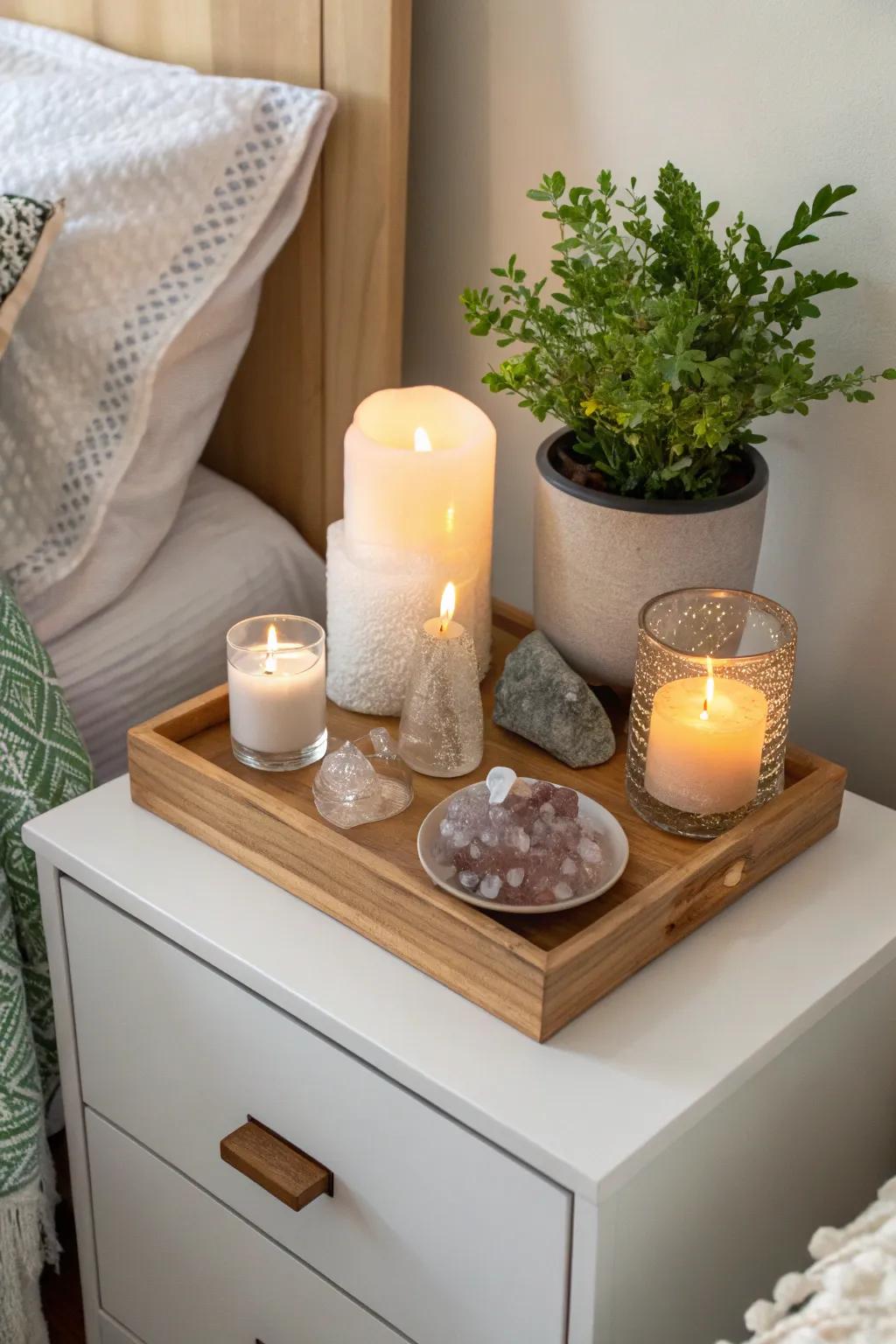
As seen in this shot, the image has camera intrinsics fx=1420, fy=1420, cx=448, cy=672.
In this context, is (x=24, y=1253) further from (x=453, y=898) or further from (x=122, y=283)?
(x=122, y=283)

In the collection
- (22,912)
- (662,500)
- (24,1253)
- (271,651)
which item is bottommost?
(24,1253)

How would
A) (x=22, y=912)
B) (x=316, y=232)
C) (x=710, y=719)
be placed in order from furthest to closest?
1. (x=316, y=232)
2. (x=22, y=912)
3. (x=710, y=719)

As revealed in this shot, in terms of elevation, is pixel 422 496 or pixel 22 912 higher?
pixel 422 496

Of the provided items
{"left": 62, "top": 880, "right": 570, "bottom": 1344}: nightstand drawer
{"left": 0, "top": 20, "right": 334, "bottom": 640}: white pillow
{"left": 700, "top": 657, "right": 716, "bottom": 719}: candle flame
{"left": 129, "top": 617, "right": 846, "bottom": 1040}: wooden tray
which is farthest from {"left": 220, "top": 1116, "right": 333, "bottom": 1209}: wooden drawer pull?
{"left": 0, "top": 20, "right": 334, "bottom": 640}: white pillow

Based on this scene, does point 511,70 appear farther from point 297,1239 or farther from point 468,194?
point 297,1239

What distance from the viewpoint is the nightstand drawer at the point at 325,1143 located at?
2.48 ft

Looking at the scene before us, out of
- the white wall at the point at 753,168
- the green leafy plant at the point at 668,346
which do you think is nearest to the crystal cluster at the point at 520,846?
the green leafy plant at the point at 668,346

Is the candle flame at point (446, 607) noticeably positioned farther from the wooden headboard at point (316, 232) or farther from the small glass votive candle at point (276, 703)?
the wooden headboard at point (316, 232)

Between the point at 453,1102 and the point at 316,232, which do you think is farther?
the point at 316,232

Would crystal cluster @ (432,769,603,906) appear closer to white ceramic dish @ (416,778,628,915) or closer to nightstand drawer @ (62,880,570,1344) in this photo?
white ceramic dish @ (416,778,628,915)

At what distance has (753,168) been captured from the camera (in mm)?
998

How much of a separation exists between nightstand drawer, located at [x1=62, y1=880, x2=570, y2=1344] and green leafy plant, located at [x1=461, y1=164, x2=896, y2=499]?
42cm

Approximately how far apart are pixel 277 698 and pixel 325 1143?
0.90ft

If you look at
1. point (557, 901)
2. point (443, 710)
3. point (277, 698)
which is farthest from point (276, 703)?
point (557, 901)
